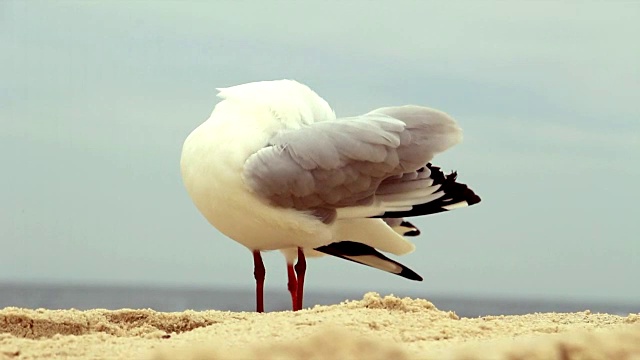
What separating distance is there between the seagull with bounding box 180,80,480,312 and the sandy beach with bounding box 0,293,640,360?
414mm

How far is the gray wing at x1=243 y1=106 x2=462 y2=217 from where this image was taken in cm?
367

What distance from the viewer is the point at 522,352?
6.74 feet

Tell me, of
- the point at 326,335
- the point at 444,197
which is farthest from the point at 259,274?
the point at 326,335

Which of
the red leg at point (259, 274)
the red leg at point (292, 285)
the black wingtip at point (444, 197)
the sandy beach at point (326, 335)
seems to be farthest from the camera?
the red leg at point (292, 285)

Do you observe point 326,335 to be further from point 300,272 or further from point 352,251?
point 352,251

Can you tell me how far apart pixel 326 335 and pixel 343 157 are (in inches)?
67.8

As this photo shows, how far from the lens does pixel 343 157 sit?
372 cm

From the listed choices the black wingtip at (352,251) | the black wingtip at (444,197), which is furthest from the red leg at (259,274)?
the black wingtip at (444,197)

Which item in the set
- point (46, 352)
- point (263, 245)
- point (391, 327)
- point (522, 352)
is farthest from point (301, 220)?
point (522, 352)

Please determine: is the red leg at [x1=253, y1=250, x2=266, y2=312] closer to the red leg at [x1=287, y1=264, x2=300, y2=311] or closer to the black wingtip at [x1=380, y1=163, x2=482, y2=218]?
the red leg at [x1=287, y1=264, x2=300, y2=311]

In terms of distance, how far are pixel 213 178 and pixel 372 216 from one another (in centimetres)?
66

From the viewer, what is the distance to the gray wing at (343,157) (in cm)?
367

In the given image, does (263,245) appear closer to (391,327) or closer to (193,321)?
(193,321)

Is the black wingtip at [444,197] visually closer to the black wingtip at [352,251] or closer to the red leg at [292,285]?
the black wingtip at [352,251]
